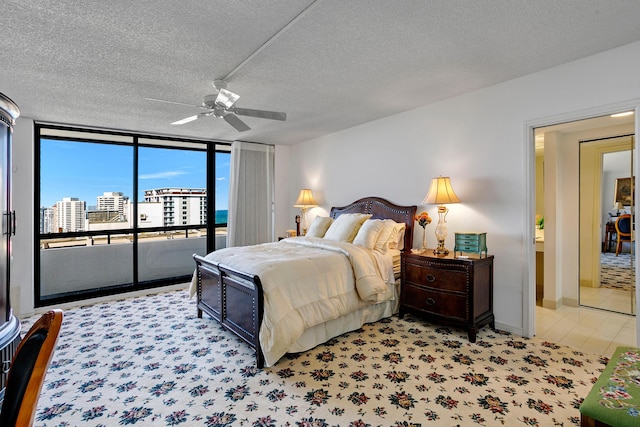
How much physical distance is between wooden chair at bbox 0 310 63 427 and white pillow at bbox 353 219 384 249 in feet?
9.80

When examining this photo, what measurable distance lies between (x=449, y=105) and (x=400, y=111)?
652 mm

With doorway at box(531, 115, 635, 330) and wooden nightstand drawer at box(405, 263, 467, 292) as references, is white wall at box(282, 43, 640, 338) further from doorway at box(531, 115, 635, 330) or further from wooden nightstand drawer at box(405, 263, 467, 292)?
doorway at box(531, 115, 635, 330)

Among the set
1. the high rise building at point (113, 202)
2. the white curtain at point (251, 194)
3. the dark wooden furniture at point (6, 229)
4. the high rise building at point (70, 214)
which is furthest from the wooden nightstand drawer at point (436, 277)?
the high rise building at point (70, 214)

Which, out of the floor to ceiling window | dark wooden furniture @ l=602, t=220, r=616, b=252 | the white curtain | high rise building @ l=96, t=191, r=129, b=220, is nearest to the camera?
dark wooden furniture @ l=602, t=220, r=616, b=252

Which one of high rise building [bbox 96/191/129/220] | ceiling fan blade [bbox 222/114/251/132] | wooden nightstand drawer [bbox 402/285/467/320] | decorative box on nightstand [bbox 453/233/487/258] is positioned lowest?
wooden nightstand drawer [bbox 402/285/467/320]

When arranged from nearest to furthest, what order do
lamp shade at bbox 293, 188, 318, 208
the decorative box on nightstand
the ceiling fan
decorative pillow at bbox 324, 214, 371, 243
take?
the ceiling fan → the decorative box on nightstand → decorative pillow at bbox 324, 214, 371, 243 → lamp shade at bbox 293, 188, 318, 208

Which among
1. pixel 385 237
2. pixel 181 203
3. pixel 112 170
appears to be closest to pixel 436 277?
pixel 385 237

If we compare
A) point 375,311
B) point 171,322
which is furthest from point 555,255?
point 171,322

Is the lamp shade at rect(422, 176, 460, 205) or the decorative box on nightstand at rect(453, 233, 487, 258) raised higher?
the lamp shade at rect(422, 176, 460, 205)

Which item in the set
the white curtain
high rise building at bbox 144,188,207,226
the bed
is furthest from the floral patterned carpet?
the white curtain

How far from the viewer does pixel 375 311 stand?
3627 millimetres

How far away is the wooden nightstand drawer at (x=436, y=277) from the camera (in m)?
3.10

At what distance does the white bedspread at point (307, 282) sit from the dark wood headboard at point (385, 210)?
0.58 m

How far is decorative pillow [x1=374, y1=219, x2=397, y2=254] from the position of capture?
12.3 ft
